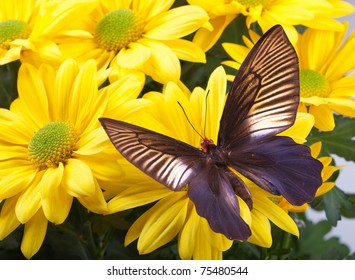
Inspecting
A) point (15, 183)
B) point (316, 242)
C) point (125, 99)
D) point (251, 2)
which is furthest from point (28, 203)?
point (316, 242)

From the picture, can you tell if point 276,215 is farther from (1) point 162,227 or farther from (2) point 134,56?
(2) point 134,56

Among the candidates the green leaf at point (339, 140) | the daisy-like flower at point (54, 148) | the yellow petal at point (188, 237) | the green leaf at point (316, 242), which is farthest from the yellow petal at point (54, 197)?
the green leaf at point (316, 242)

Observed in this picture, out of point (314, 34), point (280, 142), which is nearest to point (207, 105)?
point (280, 142)

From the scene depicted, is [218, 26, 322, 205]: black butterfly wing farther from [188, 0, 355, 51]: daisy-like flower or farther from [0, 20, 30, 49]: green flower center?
[0, 20, 30, 49]: green flower center

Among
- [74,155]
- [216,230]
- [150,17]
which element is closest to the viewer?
[216,230]

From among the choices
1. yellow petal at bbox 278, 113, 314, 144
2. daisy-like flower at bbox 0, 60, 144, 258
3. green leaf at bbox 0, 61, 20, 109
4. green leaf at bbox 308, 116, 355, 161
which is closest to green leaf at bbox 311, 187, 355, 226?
green leaf at bbox 308, 116, 355, 161
